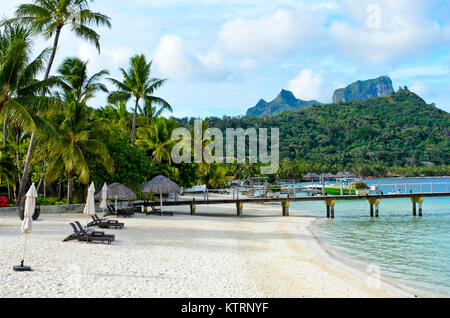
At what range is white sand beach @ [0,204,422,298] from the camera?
21.6 feet

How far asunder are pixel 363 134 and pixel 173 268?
124 metres

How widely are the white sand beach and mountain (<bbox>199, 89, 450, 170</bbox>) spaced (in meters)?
92.5

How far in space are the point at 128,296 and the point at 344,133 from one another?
125 m

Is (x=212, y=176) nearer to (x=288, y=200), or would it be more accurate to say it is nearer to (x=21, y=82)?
(x=288, y=200)

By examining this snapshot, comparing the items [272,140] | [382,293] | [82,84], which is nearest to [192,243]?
[382,293]

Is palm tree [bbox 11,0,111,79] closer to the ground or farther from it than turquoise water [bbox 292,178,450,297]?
farther from it

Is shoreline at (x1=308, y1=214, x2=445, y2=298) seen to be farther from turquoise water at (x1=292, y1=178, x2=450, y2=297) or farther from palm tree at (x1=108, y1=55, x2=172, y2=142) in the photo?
palm tree at (x1=108, y1=55, x2=172, y2=142)

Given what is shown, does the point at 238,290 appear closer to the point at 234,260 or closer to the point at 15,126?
the point at 234,260

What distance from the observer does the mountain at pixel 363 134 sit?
A: 4407 inches

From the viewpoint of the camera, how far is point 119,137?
21922mm

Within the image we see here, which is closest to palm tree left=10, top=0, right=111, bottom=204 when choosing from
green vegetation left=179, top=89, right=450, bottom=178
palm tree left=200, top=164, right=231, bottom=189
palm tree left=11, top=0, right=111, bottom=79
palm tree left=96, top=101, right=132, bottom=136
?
palm tree left=11, top=0, right=111, bottom=79

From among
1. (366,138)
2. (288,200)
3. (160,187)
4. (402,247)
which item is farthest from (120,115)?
(366,138)

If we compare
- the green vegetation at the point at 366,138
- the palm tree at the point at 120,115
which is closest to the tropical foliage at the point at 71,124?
the palm tree at the point at 120,115

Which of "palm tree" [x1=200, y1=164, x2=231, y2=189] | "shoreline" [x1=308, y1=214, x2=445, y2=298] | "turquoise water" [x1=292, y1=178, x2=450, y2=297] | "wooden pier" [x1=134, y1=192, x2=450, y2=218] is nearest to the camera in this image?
"shoreline" [x1=308, y1=214, x2=445, y2=298]
